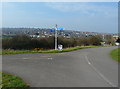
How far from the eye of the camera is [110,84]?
5766 millimetres

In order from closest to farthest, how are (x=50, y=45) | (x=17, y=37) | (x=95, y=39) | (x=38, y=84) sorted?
(x=38, y=84) < (x=17, y=37) < (x=50, y=45) < (x=95, y=39)

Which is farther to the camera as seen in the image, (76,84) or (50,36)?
(50,36)

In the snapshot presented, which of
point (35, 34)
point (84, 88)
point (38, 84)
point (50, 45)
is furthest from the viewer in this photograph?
point (35, 34)

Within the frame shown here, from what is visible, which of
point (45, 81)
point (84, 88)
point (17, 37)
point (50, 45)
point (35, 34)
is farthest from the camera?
point (35, 34)

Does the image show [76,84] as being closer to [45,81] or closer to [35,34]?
[45,81]

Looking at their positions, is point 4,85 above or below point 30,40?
below

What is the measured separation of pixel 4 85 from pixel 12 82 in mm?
383

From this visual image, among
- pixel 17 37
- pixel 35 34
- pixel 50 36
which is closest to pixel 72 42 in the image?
pixel 50 36

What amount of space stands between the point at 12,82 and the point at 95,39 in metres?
39.1

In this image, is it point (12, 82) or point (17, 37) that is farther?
point (17, 37)

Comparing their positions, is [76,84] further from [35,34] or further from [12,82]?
[35,34]

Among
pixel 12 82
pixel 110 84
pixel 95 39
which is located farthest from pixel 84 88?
pixel 95 39

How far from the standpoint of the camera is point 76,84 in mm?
5664

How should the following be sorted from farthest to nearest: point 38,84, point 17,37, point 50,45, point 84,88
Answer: point 50,45 → point 17,37 → point 38,84 → point 84,88
